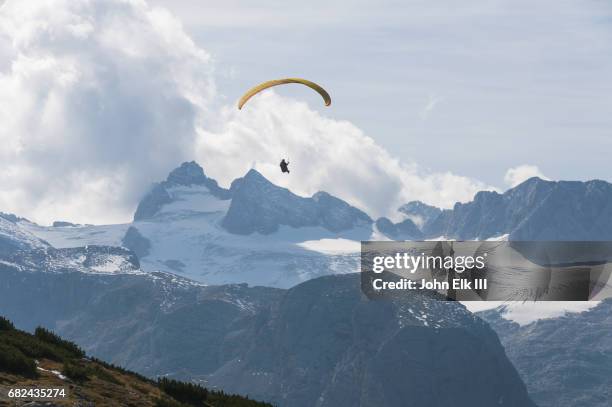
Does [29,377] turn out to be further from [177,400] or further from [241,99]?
[241,99]

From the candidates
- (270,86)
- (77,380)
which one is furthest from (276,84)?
(77,380)

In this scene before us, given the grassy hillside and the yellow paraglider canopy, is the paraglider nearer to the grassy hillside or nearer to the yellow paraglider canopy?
the yellow paraglider canopy

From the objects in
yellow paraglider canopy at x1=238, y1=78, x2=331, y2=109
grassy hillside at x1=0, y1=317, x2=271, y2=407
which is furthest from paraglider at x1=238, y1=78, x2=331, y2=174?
grassy hillside at x1=0, y1=317, x2=271, y2=407

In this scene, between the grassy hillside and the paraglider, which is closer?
the grassy hillside

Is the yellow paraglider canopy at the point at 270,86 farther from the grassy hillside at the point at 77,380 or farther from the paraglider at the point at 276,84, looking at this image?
the grassy hillside at the point at 77,380

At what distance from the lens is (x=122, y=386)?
1908 inches

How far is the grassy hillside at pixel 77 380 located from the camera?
143ft

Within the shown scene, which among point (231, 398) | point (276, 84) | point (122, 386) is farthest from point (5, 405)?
point (276, 84)

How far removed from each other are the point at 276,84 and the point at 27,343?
60.7 meters

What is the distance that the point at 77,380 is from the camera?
4638cm

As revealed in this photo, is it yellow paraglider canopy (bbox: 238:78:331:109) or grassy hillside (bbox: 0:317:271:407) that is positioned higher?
yellow paraglider canopy (bbox: 238:78:331:109)

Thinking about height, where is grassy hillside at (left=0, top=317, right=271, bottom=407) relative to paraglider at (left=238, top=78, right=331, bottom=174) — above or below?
below

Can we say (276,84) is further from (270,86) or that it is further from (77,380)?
(77,380)

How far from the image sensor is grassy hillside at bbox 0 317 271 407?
143ft
